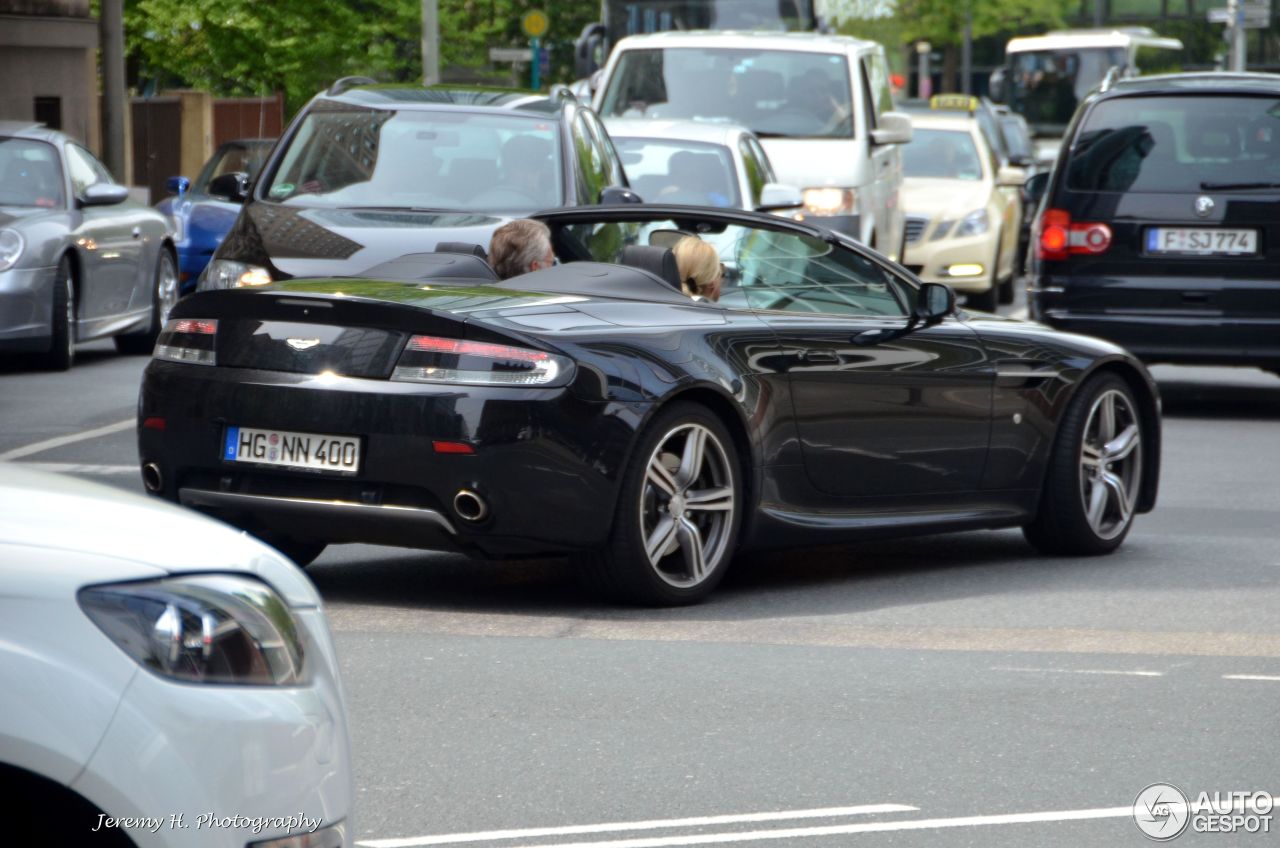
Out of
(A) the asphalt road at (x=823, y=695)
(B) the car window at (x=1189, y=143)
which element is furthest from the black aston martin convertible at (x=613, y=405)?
(B) the car window at (x=1189, y=143)

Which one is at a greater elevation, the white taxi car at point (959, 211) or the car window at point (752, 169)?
the car window at point (752, 169)

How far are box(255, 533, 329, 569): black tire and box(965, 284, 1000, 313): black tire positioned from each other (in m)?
14.8

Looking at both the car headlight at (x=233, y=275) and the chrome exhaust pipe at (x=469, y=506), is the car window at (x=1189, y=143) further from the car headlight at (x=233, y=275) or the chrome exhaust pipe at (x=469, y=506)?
the chrome exhaust pipe at (x=469, y=506)

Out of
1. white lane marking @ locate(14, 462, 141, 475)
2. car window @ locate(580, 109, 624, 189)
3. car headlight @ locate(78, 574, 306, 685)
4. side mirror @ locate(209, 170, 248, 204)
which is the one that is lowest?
white lane marking @ locate(14, 462, 141, 475)

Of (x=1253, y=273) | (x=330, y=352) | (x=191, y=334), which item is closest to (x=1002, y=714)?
(x=330, y=352)

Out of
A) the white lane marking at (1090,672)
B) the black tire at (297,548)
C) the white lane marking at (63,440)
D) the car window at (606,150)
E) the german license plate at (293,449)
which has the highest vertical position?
the car window at (606,150)

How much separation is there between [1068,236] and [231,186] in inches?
190

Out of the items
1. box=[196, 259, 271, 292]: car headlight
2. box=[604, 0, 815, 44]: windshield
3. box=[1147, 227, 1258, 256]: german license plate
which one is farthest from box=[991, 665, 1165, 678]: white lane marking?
box=[604, 0, 815, 44]: windshield

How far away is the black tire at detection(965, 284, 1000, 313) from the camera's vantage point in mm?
22594

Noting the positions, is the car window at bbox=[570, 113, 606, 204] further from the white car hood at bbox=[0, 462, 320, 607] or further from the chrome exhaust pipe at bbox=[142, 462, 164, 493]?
the white car hood at bbox=[0, 462, 320, 607]

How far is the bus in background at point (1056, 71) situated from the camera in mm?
54875

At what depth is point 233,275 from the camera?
1101cm

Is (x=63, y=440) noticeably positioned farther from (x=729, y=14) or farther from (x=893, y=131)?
(x=729, y=14)

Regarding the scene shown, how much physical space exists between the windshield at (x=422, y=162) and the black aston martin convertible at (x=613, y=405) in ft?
11.4
